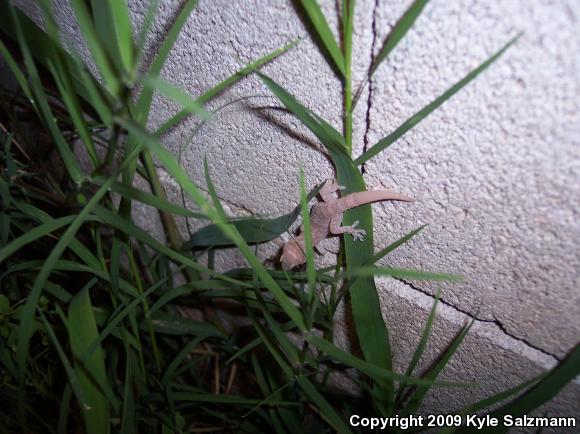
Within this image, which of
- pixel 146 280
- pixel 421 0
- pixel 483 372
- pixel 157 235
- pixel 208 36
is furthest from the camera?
pixel 146 280

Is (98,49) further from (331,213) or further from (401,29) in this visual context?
(331,213)

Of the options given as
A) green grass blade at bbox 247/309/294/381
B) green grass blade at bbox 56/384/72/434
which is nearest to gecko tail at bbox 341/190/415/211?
green grass blade at bbox 247/309/294/381

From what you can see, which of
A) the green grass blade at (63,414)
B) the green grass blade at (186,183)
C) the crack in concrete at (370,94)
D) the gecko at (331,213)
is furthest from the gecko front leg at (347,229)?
the green grass blade at (63,414)

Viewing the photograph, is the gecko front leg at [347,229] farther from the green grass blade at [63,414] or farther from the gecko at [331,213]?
the green grass blade at [63,414]

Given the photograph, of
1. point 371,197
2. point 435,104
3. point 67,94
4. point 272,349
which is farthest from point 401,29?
point 272,349

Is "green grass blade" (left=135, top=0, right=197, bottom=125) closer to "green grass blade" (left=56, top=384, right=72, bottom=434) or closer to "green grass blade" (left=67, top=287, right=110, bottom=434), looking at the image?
"green grass blade" (left=67, top=287, right=110, bottom=434)

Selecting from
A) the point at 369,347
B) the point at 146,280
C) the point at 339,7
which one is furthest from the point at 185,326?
the point at 339,7

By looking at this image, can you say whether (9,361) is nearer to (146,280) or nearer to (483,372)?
(146,280)
